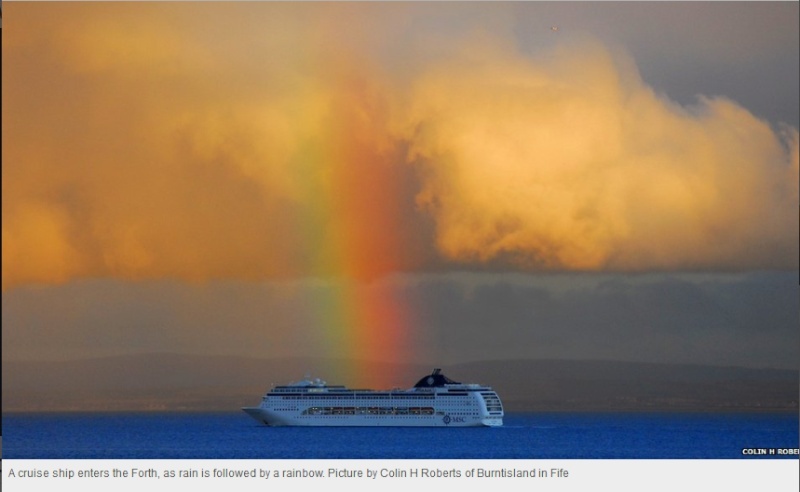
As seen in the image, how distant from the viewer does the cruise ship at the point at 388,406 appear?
13912cm

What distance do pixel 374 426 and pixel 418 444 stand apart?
37224 mm

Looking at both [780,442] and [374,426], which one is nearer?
[780,442]

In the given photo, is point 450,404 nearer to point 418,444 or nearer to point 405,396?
point 405,396

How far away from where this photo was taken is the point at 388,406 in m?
142

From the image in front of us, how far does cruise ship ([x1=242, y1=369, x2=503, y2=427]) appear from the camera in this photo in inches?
5477

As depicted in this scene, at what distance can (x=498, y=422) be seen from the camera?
465ft
